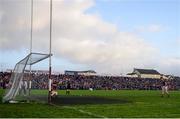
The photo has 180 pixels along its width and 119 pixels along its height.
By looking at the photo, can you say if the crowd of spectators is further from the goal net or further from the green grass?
the green grass

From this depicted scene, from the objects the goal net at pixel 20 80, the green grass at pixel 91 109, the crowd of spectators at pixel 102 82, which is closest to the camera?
the green grass at pixel 91 109

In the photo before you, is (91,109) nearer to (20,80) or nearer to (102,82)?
(20,80)

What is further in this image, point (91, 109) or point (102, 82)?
point (102, 82)

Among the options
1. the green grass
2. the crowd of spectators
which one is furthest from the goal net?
the crowd of spectators

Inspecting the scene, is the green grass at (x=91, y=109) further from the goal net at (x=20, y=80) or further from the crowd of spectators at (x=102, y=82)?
the crowd of spectators at (x=102, y=82)

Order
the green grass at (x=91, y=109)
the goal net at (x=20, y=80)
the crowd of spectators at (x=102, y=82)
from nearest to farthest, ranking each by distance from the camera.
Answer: the green grass at (x=91, y=109)
the goal net at (x=20, y=80)
the crowd of spectators at (x=102, y=82)

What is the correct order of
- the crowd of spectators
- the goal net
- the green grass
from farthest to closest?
the crowd of spectators < the goal net < the green grass

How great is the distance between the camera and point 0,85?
61656 millimetres

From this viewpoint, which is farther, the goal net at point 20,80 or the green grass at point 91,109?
the goal net at point 20,80

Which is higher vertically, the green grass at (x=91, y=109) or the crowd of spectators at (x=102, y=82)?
the crowd of spectators at (x=102, y=82)

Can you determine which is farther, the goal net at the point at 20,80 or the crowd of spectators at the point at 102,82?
the crowd of spectators at the point at 102,82

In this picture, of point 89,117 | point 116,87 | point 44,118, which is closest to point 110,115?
point 89,117

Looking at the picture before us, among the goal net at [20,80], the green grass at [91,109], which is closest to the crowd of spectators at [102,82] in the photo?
the goal net at [20,80]

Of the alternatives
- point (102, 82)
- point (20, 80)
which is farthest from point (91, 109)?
point (102, 82)
